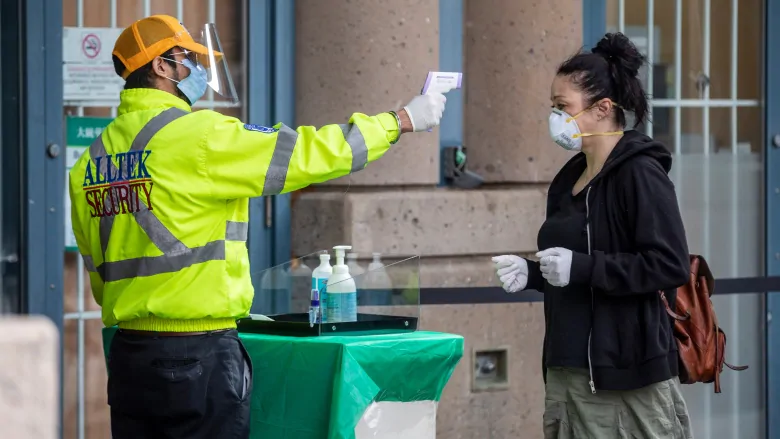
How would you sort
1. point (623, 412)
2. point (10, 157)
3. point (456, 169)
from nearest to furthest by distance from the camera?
1. point (623, 412)
2. point (10, 157)
3. point (456, 169)

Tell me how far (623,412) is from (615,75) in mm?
992

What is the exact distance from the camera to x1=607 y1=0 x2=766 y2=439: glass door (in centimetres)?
592

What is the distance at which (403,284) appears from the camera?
13.6 feet

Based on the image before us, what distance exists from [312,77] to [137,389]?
2.09 metres

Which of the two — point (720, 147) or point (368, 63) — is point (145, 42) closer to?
point (368, 63)

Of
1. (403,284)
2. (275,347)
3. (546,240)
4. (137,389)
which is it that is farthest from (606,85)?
(137,389)

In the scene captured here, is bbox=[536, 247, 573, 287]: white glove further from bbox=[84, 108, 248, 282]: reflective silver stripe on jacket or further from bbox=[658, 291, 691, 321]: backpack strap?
bbox=[84, 108, 248, 282]: reflective silver stripe on jacket

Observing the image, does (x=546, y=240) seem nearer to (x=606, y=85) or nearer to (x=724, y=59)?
(x=606, y=85)

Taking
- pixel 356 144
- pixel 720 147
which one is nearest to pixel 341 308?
pixel 356 144

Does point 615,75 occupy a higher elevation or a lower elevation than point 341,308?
higher

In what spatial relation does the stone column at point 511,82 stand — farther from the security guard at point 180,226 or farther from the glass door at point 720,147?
the security guard at point 180,226

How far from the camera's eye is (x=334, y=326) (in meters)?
3.91

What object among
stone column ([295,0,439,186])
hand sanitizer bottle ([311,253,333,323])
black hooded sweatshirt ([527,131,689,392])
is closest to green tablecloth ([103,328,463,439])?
hand sanitizer bottle ([311,253,333,323])

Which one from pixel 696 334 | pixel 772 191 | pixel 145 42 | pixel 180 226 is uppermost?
pixel 145 42
